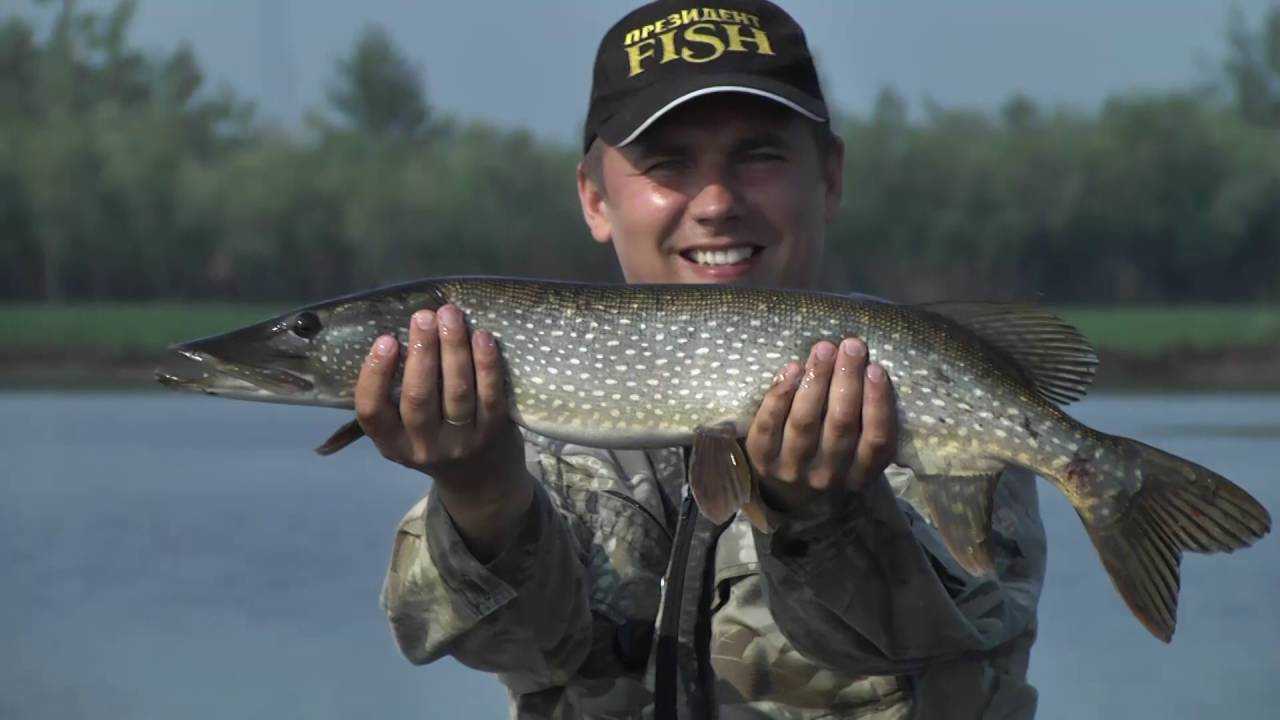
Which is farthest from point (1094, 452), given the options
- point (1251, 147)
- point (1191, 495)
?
point (1251, 147)

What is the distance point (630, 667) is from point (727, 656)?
18 centimetres

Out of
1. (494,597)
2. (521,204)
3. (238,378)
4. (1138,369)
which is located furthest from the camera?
(521,204)

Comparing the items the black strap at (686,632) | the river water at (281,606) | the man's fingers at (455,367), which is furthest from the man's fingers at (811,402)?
the river water at (281,606)

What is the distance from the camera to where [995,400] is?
2789 mm

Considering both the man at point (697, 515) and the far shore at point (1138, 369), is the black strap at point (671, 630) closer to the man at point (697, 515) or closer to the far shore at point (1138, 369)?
the man at point (697, 515)

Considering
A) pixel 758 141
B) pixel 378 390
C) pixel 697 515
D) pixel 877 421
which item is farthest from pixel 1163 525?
pixel 378 390

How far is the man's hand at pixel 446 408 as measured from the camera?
277 centimetres

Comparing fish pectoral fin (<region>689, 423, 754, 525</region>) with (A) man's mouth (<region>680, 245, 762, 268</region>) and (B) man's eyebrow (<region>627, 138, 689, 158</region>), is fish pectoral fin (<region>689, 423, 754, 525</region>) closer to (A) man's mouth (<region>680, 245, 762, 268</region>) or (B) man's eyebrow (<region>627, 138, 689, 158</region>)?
(A) man's mouth (<region>680, 245, 762, 268</region>)

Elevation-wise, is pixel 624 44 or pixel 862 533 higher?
pixel 624 44

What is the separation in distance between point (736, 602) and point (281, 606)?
480cm

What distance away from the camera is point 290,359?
2.87 metres

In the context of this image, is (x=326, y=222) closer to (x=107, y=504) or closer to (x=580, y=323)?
(x=107, y=504)

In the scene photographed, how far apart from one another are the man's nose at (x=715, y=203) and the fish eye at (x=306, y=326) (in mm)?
855

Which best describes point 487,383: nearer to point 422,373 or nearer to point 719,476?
point 422,373
